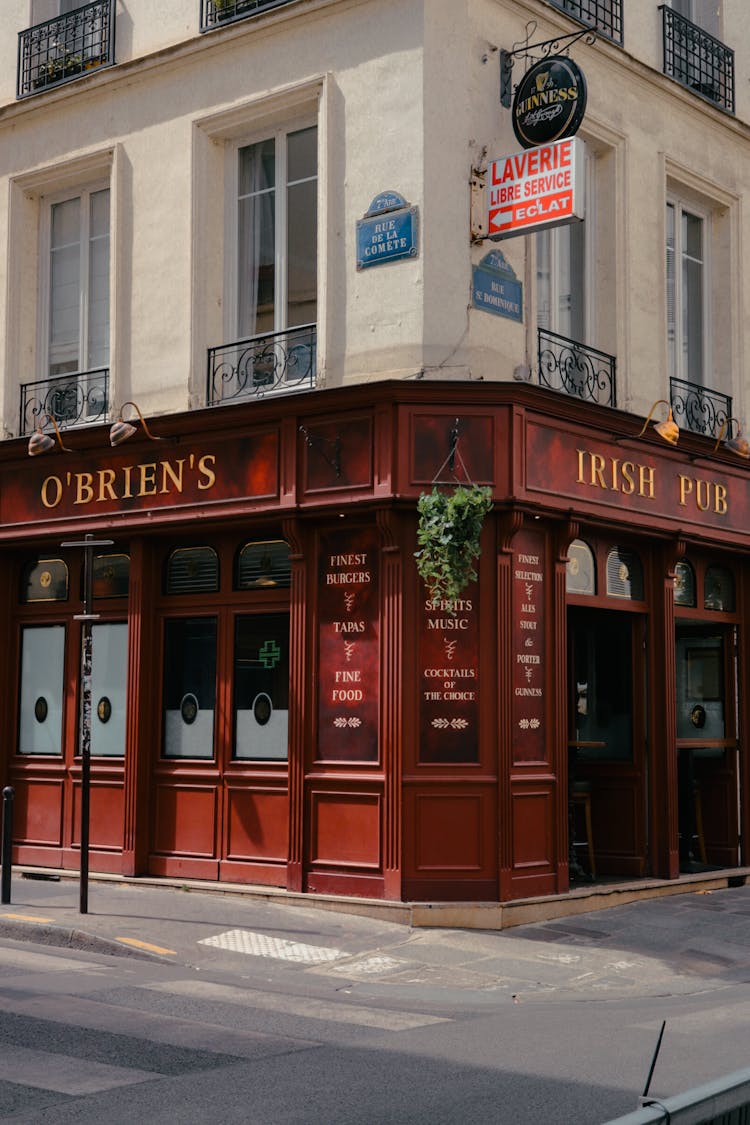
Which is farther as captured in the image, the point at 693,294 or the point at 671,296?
the point at 693,294

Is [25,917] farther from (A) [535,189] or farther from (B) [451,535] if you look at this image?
(A) [535,189]

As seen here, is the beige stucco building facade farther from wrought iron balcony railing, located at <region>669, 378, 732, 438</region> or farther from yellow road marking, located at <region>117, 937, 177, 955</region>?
yellow road marking, located at <region>117, 937, 177, 955</region>

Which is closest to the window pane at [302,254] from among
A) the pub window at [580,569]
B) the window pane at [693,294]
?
the pub window at [580,569]

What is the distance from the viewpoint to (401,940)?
10.9 meters

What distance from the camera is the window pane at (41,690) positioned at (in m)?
14.6

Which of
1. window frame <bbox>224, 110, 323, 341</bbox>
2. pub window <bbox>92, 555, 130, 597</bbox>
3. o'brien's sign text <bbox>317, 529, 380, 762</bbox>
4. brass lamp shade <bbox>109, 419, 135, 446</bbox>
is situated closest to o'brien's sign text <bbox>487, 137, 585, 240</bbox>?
window frame <bbox>224, 110, 323, 341</bbox>

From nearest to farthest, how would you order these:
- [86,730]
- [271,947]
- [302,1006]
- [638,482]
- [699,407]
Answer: [302,1006] < [271,947] < [86,730] < [638,482] < [699,407]

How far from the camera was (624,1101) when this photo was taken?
6293 millimetres

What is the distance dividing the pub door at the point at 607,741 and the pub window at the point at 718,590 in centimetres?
129

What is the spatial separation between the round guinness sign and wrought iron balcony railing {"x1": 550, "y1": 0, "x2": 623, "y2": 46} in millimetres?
1653

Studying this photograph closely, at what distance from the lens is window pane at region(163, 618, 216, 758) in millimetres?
13398

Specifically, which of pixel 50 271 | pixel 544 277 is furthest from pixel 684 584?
pixel 50 271

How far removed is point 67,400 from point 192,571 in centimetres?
251

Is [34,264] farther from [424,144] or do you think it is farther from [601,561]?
[601,561]
